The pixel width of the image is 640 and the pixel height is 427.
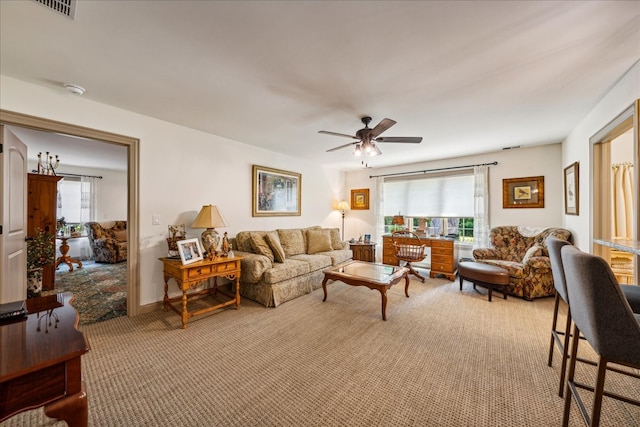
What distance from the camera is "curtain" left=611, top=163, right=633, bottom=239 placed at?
3.50 meters

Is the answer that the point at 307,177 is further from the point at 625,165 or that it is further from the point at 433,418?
the point at 625,165

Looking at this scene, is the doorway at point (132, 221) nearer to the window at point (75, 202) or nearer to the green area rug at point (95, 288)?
the green area rug at point (95, 288)

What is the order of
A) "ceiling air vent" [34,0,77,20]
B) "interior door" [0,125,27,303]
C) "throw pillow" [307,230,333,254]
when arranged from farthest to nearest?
1. "throw pillow" [307,230,333,254]
2. "interior door" [0,125,27,303]
3. "ceiling air vent" [34,0,77,20]

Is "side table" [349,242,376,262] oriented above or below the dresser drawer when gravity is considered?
below

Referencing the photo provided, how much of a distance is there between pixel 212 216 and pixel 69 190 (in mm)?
6013

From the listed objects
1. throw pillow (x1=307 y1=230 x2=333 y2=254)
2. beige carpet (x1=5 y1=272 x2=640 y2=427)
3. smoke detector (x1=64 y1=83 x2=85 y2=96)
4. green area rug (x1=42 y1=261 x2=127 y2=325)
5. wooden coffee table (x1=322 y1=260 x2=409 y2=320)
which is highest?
smoke detector (x1=64 y1=83 x2=85 y2=96)

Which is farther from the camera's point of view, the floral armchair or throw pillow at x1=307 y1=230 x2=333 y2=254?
the floral armchair

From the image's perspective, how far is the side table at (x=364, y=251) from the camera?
5.52 metres

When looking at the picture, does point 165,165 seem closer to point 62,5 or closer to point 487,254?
point 62,5

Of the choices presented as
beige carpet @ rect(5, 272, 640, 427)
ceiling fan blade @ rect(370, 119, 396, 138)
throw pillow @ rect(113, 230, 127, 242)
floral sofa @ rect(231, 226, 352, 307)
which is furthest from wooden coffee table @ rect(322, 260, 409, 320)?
throw pillow @ rect(113, 230, 127, 242)

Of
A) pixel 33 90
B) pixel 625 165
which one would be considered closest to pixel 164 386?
pixel 33 90

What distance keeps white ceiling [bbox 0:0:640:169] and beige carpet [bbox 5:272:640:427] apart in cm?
247

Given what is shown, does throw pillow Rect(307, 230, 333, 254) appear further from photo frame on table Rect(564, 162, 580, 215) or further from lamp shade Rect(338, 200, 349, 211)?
photo frame on table Rect(564, 162, 580, 215)

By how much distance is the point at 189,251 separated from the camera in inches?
116
